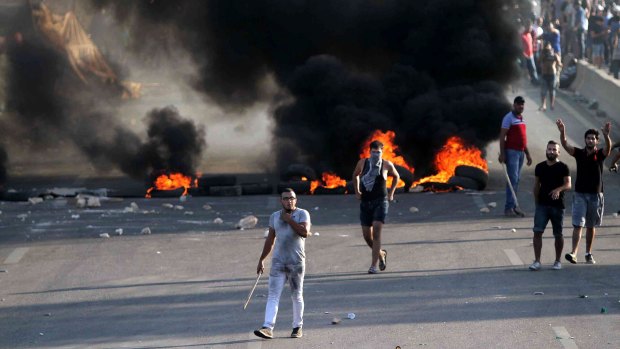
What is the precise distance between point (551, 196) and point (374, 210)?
1907mm

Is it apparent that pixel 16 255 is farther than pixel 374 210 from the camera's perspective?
Yes

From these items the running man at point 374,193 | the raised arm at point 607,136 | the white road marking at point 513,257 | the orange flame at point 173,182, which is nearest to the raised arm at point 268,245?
the running man at point 374,193

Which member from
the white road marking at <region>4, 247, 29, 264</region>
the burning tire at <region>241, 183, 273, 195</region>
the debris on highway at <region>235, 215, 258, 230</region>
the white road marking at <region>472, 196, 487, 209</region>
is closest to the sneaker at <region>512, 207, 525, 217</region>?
the white road marking at <region>472, 196, 487, 209</region>

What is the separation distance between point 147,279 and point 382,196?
2.72 m

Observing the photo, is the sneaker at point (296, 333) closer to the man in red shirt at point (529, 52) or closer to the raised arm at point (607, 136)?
the raised arm at point (607, 136)

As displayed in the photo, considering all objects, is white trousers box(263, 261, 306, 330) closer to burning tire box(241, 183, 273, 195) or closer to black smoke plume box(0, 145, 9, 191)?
burning tire box(241, 183, 273, 195)

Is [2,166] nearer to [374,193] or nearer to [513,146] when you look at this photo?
[513,146]

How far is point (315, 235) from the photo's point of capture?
17.0m

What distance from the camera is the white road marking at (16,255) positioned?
1556 centimetres

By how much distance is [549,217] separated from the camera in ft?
45.9

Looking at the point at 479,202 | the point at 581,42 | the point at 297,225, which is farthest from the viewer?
the point at 581,42

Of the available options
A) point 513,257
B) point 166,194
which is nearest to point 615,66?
point 166,194

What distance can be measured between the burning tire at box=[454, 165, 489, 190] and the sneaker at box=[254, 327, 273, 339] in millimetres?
10761

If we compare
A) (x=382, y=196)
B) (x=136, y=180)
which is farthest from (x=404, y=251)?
(x=136, y=180)
